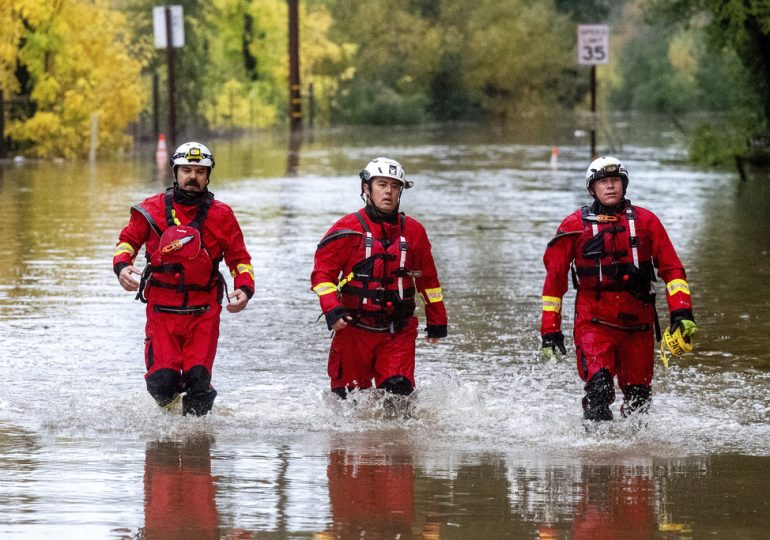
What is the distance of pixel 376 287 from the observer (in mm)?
9305

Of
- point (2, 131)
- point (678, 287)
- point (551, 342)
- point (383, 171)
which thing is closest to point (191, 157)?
point (383, 171)

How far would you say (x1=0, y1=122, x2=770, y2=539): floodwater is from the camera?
23.2 feet

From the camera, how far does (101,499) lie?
23.9ft

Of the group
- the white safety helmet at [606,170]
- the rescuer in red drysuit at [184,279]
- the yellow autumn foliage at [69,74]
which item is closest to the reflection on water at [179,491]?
the rescuer in red drysuit at [184,279]

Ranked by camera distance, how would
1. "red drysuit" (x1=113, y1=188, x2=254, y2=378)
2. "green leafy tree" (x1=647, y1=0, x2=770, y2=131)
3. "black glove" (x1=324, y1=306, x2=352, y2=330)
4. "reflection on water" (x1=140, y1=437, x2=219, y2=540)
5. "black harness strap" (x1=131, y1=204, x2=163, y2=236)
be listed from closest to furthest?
"reflection on water" (x1=140, y1=437, x2=219, y2=540)
"black glove" (x1=324, y1=306, x2=352, y2=330)
"red drysuit" (x1=113, y1=188, x2=254, y2=378)
"black harness strap" (x1=131, y1=204, x2=163, y2=236)
"green leafy tree" (x1=647, y1=0, x2=770, y2=131)

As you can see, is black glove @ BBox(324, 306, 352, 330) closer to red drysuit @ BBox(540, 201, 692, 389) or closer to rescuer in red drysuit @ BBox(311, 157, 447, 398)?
rescuer in red drysuit @ BBox(311, 157, 447, 398)

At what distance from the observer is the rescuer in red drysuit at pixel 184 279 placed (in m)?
9.16

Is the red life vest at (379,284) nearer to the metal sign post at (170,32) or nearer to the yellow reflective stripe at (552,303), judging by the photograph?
the yellow reflective stripe at (552,303)

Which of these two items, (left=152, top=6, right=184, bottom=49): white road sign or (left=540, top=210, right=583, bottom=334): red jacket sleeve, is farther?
(left=152, top=6, right=184, bottom=49): white road sign

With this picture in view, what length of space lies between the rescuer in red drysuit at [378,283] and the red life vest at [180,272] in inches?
23.7

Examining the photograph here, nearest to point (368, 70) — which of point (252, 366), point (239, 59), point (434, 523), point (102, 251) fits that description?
point (239, 59)

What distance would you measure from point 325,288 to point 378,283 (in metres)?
0.34

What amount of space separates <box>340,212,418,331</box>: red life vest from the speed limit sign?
25335 millimetres

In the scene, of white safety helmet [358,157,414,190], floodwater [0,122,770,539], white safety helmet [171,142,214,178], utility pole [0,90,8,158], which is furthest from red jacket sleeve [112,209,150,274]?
utility pole [0,90,8,158]
